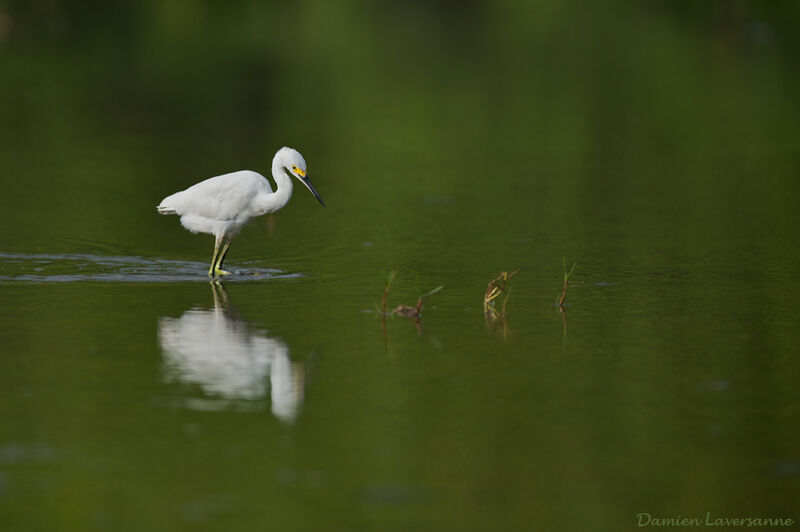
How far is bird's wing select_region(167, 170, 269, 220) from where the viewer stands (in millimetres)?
12766

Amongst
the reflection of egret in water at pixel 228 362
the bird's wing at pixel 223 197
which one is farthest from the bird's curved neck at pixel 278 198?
the reflection of egret in water at pixel 228 362

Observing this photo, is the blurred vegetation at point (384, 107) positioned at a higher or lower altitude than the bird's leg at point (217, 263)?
higher

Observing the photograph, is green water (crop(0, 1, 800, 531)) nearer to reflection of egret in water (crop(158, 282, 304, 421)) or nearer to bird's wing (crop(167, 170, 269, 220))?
reflection of egret in water (crop(158, 282, 304, 421))

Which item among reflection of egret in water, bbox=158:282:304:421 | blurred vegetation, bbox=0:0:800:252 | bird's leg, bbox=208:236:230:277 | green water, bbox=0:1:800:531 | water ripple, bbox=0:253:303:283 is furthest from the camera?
blurred vegetation, bbox=0:0:800:252

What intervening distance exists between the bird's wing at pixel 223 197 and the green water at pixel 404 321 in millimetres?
527

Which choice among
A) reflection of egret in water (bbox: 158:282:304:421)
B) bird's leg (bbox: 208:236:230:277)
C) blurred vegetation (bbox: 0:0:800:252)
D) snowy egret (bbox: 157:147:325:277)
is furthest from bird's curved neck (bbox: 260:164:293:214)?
blurred vegetation (bbox: 0:0:800:252)

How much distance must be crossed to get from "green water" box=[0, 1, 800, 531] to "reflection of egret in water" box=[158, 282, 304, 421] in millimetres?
31

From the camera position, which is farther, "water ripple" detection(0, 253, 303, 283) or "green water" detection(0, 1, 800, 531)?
"water ripple" detection(0, 253, 303, 283)

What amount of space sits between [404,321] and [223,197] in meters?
2.75

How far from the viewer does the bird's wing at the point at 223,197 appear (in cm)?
1277

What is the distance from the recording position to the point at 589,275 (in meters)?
12.6

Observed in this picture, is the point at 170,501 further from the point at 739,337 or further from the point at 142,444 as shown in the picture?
the point at 739,337

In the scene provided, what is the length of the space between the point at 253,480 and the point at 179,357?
2.44 meters

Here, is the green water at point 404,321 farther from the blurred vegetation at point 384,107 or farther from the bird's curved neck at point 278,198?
the bird's curved neck at point 278,198
